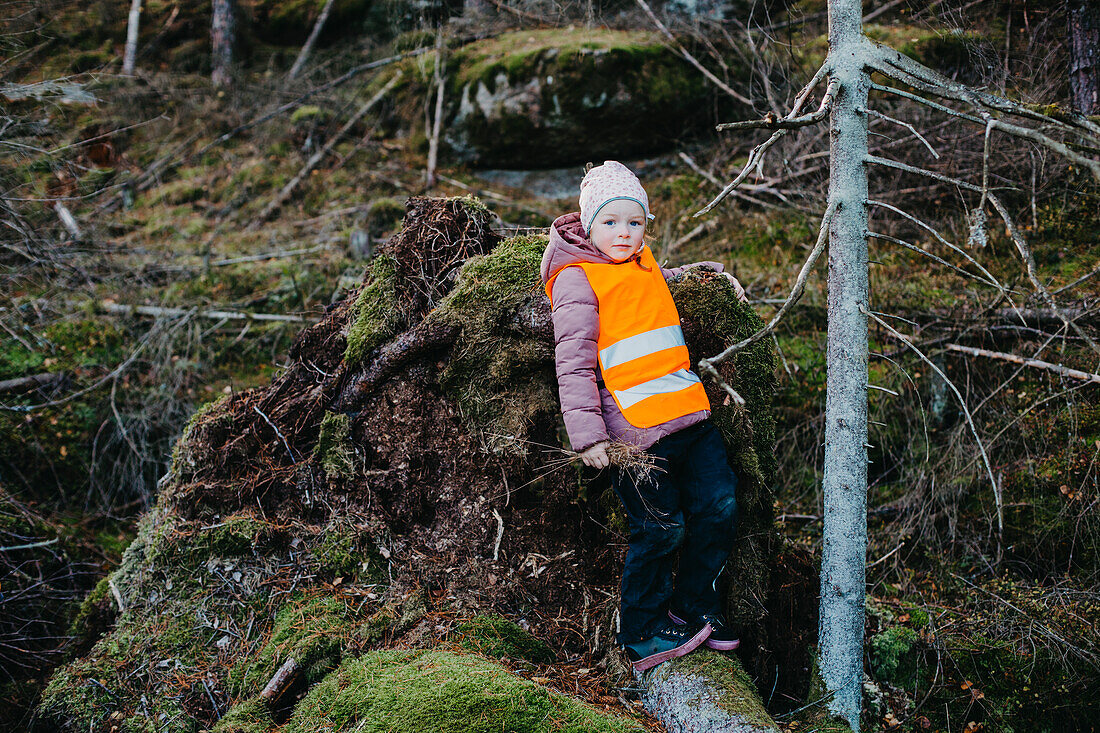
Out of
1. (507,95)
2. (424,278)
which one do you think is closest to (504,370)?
(424,278)

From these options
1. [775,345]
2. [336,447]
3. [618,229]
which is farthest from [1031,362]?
[336,447]

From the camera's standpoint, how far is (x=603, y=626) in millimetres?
3514

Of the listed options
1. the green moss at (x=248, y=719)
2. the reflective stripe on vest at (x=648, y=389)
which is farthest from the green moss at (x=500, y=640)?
the reflective stripe on vest at (x=648, y=389)

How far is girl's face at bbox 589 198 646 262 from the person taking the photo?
10.5ft

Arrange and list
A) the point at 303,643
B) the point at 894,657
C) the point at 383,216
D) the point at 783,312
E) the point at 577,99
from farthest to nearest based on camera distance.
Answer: the point at 383,216, the point at 577,99, the point at 894,657, the point at 303,643, the point at 783,312

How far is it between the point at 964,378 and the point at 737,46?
4.72m

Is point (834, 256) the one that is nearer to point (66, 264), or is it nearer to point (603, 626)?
point (603, 626)

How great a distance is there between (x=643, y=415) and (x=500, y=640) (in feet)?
4.56

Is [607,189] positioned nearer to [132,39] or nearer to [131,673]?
[131,673]

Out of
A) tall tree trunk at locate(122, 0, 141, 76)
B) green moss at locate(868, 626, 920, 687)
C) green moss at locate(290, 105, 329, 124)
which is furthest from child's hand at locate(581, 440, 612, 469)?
tall tree trunk at locate(122, 0, 141, 76)

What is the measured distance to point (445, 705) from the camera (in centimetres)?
265

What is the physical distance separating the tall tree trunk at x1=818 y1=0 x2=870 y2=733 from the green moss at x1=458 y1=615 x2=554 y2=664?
4.64 feet

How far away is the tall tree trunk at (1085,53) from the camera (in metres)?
5.29

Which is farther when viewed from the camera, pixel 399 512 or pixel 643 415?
pixel 399 512
